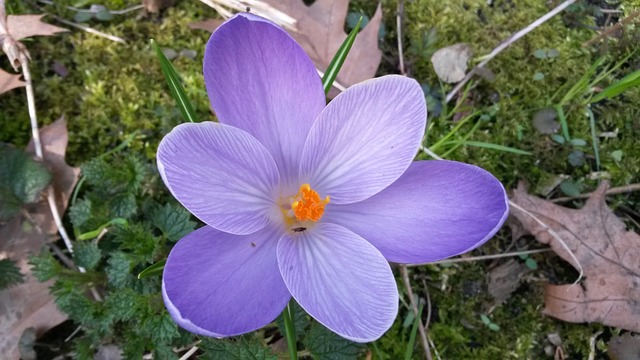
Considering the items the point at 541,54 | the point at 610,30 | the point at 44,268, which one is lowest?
the point at 44,268

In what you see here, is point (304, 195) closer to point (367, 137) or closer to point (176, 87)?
point (367, 137)

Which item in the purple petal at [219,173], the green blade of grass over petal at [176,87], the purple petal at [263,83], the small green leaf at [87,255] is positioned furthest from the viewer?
the small green leaf at [87,255]

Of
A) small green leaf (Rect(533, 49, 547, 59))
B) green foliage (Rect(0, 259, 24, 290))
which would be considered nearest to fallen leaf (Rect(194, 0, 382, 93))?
small green leaf (Rect(533, 49, 547, 59))

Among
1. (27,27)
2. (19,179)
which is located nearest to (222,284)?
(19,179)

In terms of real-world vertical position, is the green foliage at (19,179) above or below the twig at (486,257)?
above

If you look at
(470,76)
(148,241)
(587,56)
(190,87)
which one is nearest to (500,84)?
(470,76)

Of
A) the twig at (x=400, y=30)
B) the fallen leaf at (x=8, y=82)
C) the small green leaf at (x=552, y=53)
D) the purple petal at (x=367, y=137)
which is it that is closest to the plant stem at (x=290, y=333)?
the purple petal at (x=367, y=137)

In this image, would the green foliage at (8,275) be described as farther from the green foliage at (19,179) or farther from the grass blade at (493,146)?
the grass blade at (493,146)
